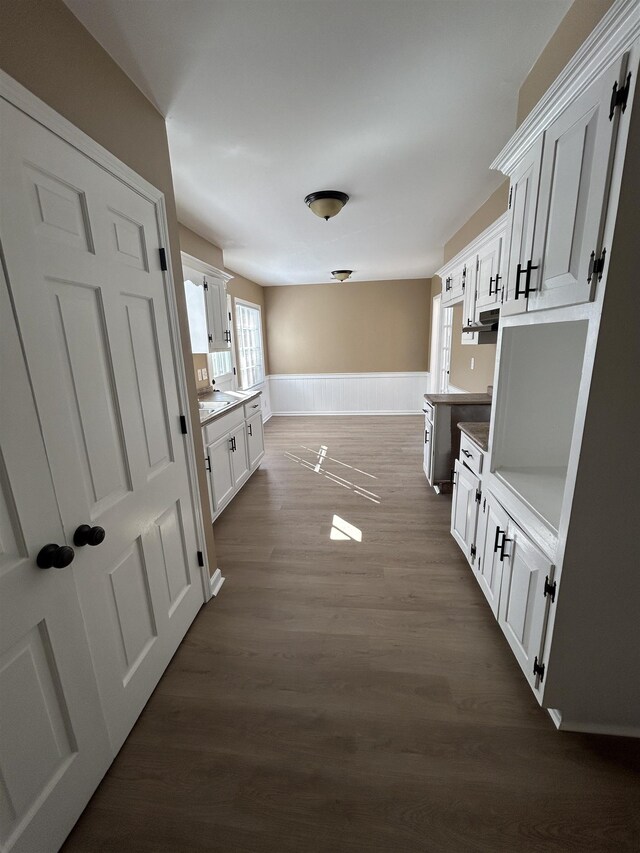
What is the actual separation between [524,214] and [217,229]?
9.43 feet

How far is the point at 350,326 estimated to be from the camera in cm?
677

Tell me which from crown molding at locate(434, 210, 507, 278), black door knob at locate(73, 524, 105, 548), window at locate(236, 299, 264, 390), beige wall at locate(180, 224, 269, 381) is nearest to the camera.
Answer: black door knob at locate(73, 524, 105, 548)

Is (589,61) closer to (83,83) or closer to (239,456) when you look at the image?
(83,83)

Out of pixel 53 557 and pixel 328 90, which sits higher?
pixel 328 90

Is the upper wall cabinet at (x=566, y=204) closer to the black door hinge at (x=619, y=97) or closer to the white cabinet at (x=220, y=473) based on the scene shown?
the black door hinge at (x=619, y=97)

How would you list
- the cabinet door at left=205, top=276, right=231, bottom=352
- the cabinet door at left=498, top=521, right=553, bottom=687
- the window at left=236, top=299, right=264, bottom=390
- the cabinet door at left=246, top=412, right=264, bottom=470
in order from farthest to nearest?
the window at left=236, top=299, right=264, bottom=390, the cabinet door at left=246, top=412, right=264, bottom=470, the cabinet door at left=205, top=276, right=231, bottom=352, the cabinet door at left=498, top=521, right=553, bottom=687

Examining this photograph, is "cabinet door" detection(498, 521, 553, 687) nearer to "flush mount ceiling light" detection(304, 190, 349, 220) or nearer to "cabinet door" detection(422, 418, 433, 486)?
"cabinet door" detection(422, 418, 433, 486)

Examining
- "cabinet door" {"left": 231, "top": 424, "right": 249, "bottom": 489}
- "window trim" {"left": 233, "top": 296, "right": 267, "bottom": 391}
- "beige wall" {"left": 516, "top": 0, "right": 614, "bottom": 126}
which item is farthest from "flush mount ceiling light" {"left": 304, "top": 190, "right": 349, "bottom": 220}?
"window trim" {"left": 233, "top": 296, "right": 267, "bottom": 391}

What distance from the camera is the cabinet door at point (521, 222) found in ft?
4.52

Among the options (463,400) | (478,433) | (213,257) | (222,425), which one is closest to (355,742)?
(478,433)

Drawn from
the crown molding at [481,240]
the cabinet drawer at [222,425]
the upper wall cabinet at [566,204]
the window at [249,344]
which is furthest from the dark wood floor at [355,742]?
the window at [249,344]

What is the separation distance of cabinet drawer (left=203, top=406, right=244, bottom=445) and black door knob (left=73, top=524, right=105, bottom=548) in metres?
1.65

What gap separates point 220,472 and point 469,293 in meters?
2.84

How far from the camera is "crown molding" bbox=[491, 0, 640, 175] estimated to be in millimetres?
872
